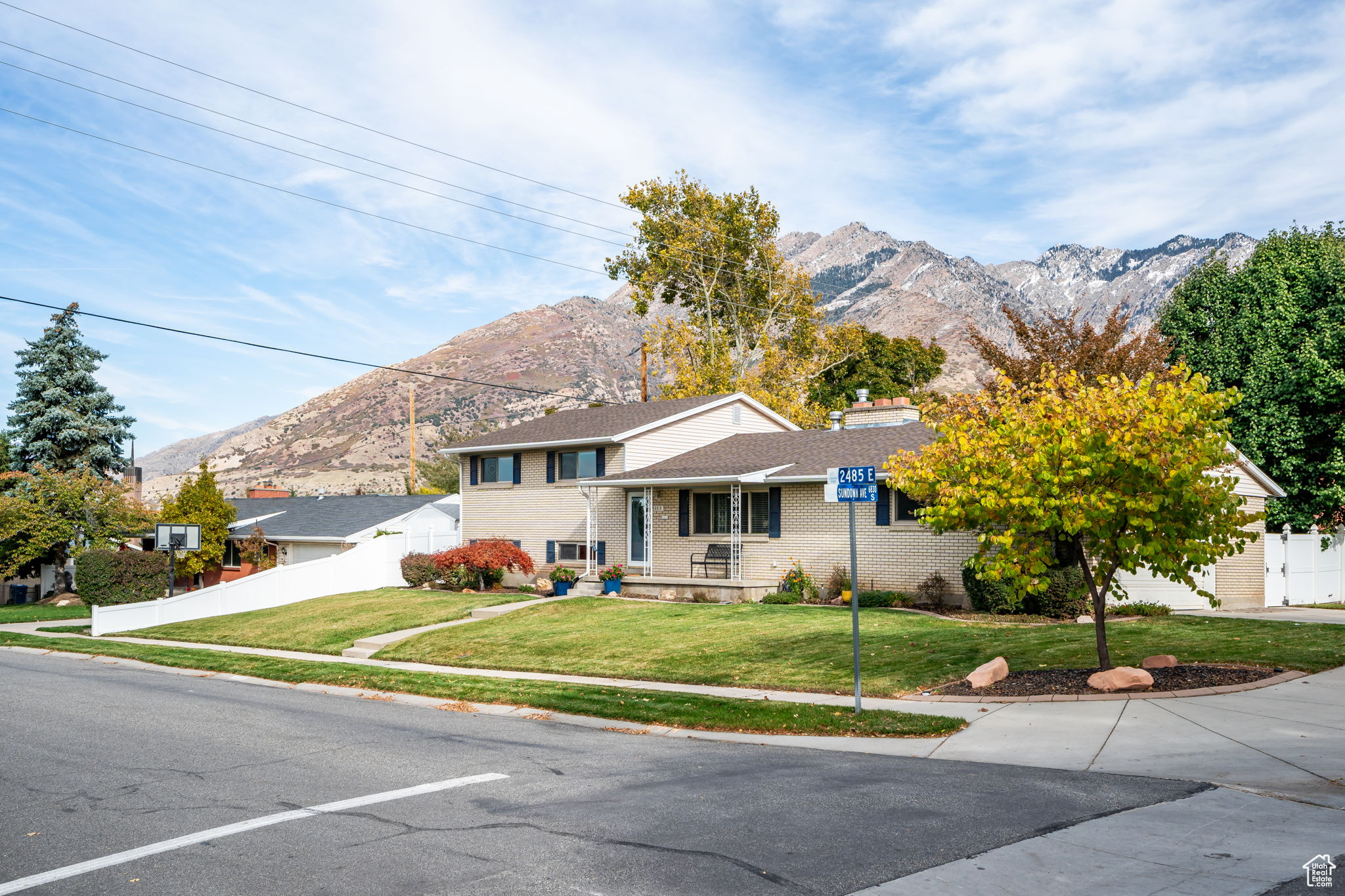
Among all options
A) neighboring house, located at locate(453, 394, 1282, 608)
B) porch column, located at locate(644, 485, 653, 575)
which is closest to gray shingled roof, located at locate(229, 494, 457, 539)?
neighboring house, located at locate(453, 394, 1282, 608)

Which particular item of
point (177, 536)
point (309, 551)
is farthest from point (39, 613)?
point (177, 536)

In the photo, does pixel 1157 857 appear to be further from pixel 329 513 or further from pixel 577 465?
pixel 329 513

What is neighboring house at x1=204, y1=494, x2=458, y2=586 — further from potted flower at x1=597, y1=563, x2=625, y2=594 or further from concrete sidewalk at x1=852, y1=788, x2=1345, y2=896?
concrete sidewalk at x1=852, y1=788, x2=1345, y2=896

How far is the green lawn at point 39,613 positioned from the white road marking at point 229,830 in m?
31.7

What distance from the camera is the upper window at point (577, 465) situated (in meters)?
32.6

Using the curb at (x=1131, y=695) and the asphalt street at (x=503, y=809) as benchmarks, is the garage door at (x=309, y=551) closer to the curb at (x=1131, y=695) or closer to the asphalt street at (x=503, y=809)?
the asphalt street at (x=503, y=809)

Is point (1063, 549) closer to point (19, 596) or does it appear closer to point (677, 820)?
point (677, 820)

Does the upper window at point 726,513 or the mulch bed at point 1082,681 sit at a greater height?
the upper window at point 726,513

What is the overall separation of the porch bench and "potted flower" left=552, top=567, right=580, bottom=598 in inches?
154

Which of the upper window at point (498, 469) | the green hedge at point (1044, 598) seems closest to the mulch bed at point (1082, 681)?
the green hedge at point (1044, 598)

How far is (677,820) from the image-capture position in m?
7.24

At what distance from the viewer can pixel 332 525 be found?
4056 centimetres

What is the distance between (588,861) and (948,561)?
18.9 metres

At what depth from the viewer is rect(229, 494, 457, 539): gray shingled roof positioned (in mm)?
39781
